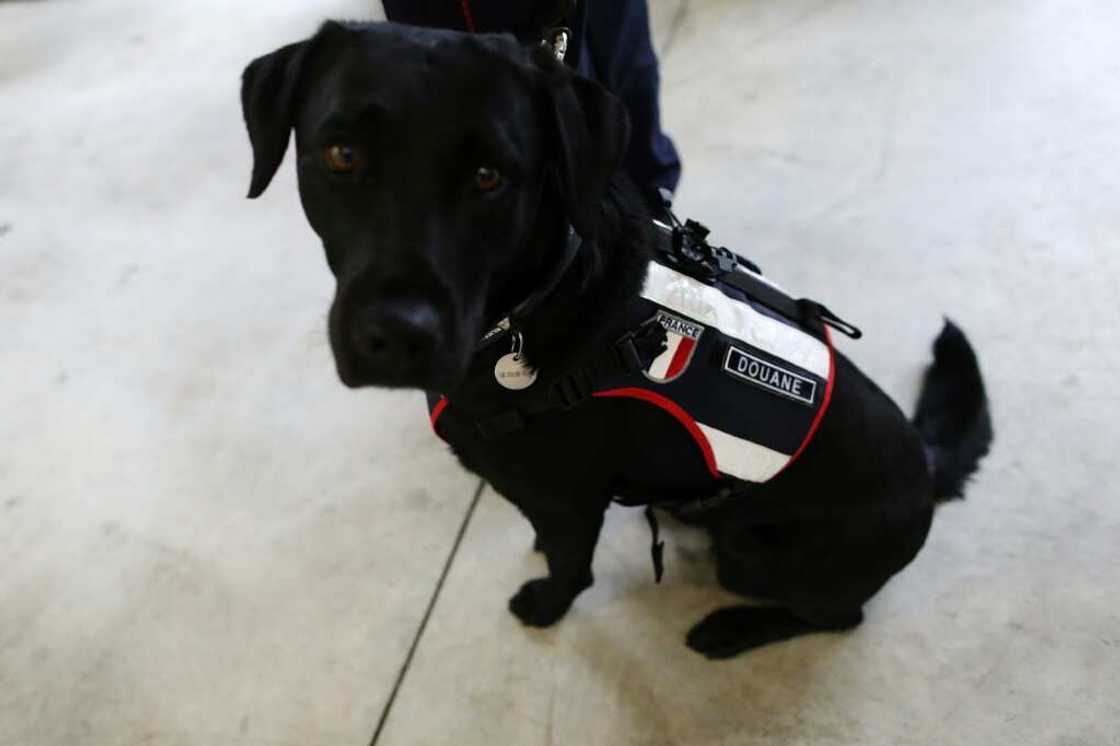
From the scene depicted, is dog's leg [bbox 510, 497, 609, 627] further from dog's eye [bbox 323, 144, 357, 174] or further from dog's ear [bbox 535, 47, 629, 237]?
dog's eye [bbox 323, 144, 357, 174]

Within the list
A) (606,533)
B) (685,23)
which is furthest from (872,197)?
(606,533)

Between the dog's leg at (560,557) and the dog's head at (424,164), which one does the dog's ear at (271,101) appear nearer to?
the dog's head at (424,164)

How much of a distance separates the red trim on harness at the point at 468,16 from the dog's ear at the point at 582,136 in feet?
1.76

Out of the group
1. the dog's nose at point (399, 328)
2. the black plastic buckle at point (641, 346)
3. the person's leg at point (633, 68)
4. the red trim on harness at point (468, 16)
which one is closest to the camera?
the dog's nose at point (399, 328)

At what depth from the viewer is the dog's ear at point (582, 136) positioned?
3.28 feet

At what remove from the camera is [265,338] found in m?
2.15

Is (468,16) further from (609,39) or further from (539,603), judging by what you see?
(539,603)

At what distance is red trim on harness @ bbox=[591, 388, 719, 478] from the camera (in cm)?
120

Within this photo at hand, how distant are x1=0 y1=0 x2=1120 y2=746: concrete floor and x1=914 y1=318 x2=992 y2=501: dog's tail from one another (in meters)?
0.20

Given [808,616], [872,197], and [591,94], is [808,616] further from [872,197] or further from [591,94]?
[872,197]

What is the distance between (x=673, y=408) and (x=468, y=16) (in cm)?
84

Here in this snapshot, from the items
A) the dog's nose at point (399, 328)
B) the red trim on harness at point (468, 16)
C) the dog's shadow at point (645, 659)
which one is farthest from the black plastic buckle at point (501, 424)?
the red trim on harness at point (468, 16)

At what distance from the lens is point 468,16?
4.91ft

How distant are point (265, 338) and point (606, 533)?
1.05m
